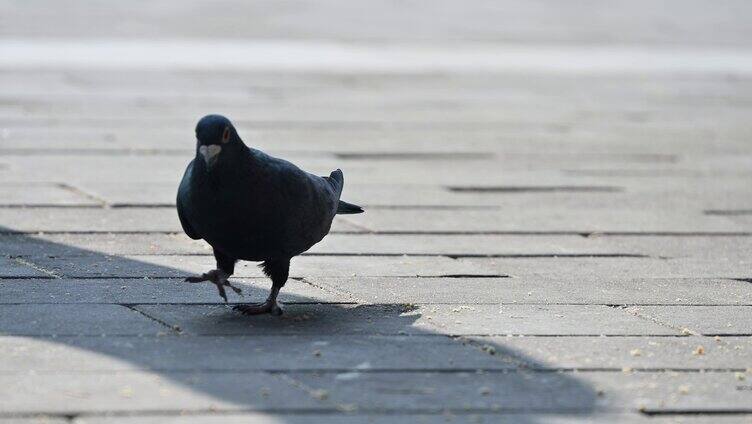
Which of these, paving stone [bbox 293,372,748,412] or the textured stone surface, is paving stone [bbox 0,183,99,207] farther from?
paving stone [bbox 293,372,748,412]

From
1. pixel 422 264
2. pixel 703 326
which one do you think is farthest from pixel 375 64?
pixel 703 326

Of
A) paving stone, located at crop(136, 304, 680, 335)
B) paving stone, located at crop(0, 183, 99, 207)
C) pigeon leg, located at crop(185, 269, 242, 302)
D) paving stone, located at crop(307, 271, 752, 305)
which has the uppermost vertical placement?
pigeon leg, located at crop(185, 269, 242, 302)

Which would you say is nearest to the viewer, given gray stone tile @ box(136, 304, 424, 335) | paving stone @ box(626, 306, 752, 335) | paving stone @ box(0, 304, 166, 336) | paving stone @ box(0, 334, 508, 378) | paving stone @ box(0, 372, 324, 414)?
paving stone @ box(0, 372, 324, 414)

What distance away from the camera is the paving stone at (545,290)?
6.28 meters

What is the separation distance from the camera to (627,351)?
5.32 m

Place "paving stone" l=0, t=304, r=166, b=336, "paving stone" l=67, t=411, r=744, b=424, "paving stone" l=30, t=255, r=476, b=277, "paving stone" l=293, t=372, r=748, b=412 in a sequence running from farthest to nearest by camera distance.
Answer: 1. "paving stone" l=30, t=255, r=476, b=277
2. "paving stone" l=0, t=304, r=166, b=336
3. "paving stone" l=293, t=372, r=748, b=412
4. "paving stone" l=67, t=411, r=744, b=424

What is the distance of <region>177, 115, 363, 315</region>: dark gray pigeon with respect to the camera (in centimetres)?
521

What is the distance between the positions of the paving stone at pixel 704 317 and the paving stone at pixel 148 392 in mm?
1816

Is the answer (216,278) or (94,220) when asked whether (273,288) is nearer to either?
(216,278)

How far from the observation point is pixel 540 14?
3119cm

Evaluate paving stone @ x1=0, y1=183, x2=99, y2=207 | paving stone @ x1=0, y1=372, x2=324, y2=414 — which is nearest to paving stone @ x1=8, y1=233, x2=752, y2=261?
paving stone @ x1=0, y1=183, x2=99, y2=207

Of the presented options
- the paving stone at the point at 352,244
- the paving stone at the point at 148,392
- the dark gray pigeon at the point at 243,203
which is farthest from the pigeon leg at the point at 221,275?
the paving stone at the point at 352,244

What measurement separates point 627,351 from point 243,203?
1.43 meters

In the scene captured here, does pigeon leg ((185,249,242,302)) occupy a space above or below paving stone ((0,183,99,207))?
above
